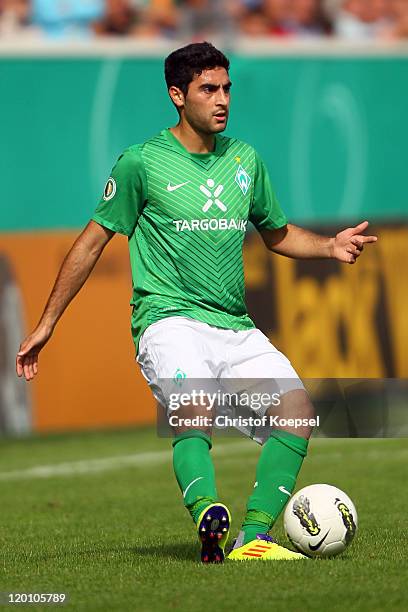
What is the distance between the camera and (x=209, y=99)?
687cm

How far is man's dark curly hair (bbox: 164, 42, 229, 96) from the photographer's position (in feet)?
22.6

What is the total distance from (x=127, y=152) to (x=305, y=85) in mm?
9913

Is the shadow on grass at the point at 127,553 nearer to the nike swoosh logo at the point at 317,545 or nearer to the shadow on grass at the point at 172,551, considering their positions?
the shadow on grass at the point at 172,551

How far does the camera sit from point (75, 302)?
14.6 metres

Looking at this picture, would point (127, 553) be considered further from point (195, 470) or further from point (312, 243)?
point (312, 243)

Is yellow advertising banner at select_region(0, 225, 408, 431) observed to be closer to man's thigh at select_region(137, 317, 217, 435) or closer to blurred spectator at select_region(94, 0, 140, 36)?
blurred spectator at select_region(94, 0, 140, 36)

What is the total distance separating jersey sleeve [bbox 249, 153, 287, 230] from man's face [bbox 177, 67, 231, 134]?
0.38 m

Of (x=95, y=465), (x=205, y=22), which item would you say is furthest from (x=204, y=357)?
(x=205, y=22)

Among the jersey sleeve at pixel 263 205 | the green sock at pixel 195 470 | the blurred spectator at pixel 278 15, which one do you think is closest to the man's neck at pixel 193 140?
the jersey sleeve at pixel 263 205

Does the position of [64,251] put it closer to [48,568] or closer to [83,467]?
[83,467]

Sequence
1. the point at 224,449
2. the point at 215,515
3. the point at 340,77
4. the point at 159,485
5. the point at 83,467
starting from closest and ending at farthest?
the point at 215,515
the point at 159,485
the point at 83,467
the point at 224,449
the point at 340,77

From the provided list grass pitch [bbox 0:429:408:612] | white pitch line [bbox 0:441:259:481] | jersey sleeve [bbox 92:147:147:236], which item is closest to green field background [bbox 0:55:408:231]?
grass pitch [bbox 0:429:408:612]

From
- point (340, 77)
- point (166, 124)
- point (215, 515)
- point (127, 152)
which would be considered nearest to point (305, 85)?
point (340, 77)

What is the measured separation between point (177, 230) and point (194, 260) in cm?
16
